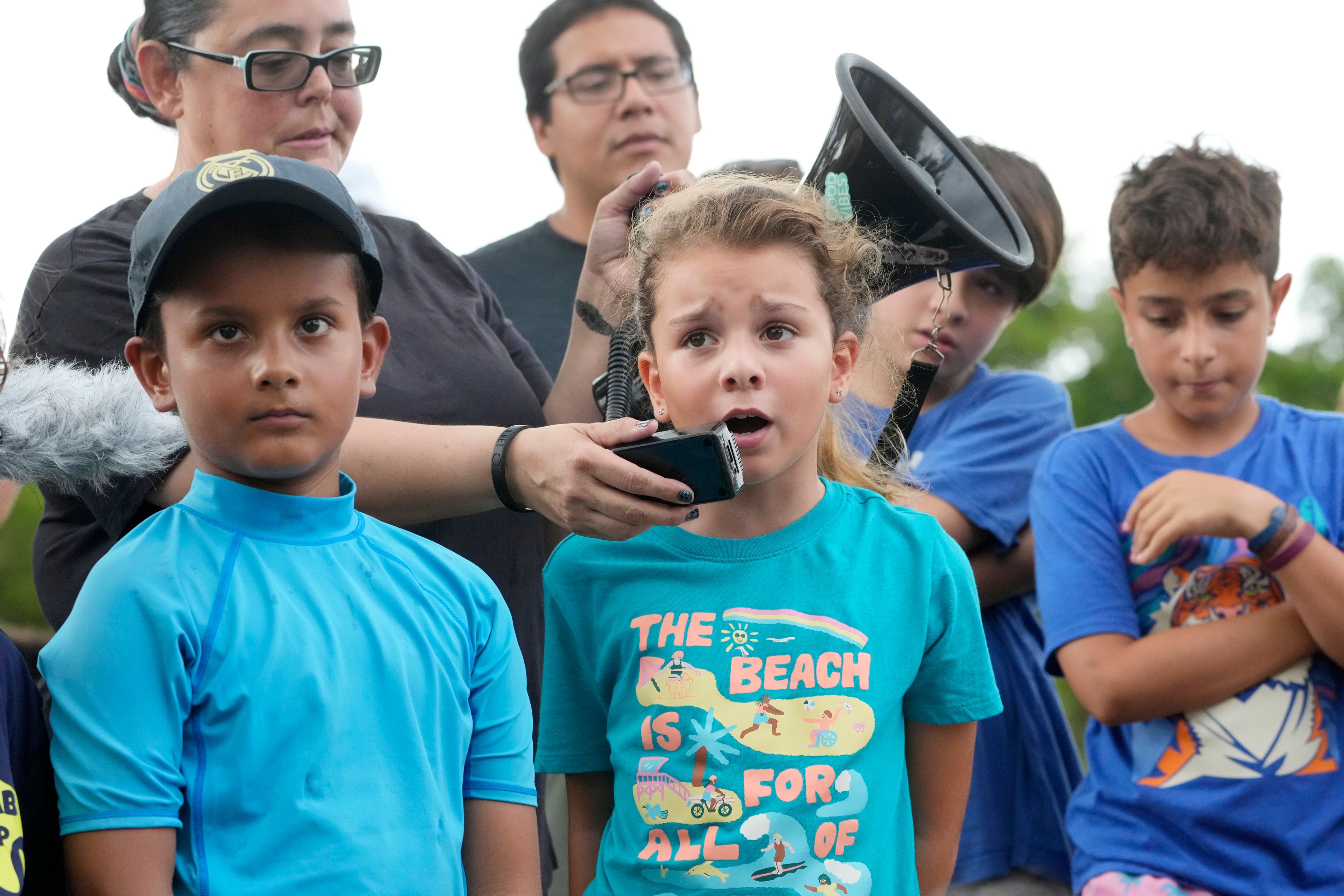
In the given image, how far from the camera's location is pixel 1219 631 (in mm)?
2850

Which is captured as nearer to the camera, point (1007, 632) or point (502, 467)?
point (502, 467)

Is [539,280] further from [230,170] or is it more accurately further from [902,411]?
[230,170]

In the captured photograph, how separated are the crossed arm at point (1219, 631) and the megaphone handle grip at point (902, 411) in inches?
22.9

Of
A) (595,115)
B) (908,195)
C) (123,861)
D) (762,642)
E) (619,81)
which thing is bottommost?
(123,861)

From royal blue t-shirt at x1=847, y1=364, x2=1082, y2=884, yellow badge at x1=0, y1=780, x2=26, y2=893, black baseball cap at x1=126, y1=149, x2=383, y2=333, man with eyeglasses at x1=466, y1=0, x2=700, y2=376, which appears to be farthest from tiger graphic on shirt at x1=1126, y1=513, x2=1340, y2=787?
yellow badge at x1=0, y1=780, x2=26, y2=893

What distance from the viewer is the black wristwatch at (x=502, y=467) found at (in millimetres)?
2246

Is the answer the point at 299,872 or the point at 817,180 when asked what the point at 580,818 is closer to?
the point at 299,872

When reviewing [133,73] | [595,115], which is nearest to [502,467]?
[133,73]

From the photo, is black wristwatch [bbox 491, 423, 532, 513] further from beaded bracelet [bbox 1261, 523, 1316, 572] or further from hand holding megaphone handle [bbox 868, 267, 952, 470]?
beaded bracelet [bbox 1261, 523, 1316, 572]

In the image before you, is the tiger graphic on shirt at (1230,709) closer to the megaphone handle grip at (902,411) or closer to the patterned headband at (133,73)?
the megaphone handle grip at (902,411)

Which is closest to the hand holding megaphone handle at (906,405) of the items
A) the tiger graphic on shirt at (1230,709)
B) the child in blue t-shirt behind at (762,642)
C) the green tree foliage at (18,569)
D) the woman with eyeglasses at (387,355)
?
the child in blue t-shirt behind at (762,642)

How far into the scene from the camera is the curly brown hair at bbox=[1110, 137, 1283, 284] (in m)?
3.16

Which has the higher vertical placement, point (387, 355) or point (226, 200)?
point (226, 200)

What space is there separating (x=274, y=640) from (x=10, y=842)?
1.31 ft
